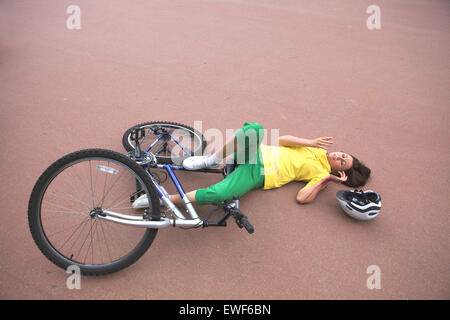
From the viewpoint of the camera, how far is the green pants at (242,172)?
7.09ft

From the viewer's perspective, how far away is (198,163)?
2.35 meters

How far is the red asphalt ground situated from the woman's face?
0.27 meters

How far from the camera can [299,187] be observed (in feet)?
8.98

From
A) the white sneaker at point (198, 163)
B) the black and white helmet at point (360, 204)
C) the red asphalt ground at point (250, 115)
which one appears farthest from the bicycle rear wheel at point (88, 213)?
the black and white helmet at point (360, 204)

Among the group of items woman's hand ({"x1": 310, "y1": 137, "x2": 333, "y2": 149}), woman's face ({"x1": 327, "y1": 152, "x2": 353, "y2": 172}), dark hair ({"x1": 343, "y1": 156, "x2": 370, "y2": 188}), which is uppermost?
woman's hand ({"x1": 310, "y1": 137, "x2": 333, "y2": 149})

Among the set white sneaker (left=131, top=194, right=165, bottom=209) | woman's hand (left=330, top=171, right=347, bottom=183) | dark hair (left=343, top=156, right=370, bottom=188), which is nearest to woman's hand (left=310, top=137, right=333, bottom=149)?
woman's hand (left=330, top=171, right=347, bottom=183)

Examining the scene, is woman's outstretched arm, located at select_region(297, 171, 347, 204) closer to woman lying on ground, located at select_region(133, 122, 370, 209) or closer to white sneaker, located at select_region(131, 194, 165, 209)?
woman lying on ground, located at select_region(133, 122, 370, 209)

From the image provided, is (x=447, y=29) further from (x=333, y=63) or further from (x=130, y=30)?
(x=130, y=30)

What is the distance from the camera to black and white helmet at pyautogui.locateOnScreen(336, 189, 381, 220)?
2.34 metres

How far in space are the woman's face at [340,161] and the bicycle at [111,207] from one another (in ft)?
2.91

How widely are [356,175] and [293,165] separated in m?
0.62

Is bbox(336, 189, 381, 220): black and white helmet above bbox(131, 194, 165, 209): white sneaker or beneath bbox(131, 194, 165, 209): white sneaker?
beneath

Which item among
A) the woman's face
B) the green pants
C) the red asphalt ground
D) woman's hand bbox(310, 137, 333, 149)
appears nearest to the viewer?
the red asphalt ground
